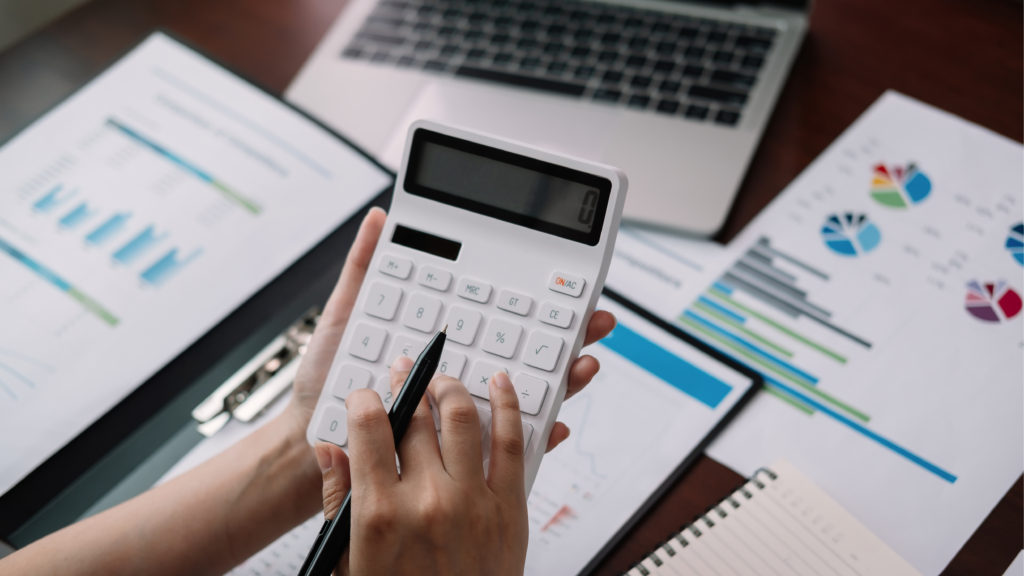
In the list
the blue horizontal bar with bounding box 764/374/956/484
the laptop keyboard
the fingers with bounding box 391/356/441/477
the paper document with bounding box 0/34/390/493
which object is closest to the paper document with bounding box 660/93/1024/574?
the blue horizontal bar with bounding box 764/374/956/484

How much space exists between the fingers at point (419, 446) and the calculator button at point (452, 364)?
4 cm

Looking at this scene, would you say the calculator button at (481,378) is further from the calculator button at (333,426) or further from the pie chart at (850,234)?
the pie chart at (850,234)

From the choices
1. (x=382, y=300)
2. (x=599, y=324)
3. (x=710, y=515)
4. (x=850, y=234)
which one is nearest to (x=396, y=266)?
(x=382, y=300)

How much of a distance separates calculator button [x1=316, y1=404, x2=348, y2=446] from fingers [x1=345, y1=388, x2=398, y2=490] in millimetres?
76

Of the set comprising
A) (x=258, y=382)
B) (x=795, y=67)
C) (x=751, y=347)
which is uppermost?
(x=795, y=67)

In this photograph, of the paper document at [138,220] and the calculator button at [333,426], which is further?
the paper document at [138,220]

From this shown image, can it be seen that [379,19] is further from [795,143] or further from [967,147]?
[967,147]

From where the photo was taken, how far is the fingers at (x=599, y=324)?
1.62 feet

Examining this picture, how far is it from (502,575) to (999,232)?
444mm

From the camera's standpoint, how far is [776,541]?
19.1 inches

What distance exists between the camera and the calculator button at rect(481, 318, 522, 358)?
1.58 ft

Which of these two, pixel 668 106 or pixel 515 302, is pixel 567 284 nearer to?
pixel 515 302

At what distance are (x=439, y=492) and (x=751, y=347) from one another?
276mm

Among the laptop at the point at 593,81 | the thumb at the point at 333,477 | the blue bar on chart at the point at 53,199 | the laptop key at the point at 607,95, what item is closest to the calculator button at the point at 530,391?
the thumb at the point at 333,477
